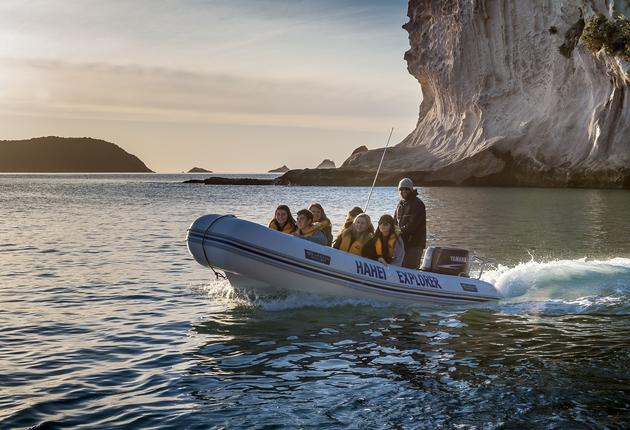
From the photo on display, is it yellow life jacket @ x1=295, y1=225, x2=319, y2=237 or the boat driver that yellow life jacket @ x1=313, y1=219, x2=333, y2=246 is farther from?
the boat driver

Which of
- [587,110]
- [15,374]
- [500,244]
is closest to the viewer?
[15,374]

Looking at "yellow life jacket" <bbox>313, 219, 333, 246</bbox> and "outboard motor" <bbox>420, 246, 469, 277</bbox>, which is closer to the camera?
"yellow life jacket" <bbox>313, 219, 333, 246</bbox>

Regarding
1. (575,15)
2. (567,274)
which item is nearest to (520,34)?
(575,15)

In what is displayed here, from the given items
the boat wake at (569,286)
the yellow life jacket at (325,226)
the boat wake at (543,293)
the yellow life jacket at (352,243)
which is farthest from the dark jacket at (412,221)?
the boat wake at (569,286)

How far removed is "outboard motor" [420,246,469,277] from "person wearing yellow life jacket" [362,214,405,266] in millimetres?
812

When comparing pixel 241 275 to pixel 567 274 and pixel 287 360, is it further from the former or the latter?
pixel 567 274

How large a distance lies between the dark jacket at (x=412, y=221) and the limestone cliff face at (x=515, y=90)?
43.2 meters

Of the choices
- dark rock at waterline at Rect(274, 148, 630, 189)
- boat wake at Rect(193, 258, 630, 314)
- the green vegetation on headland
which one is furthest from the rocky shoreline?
boat wake at Rect(193, 258, 630, 314)

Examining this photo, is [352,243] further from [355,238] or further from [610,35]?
[610,35]

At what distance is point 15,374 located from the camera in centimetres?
755

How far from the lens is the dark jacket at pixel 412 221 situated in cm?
1198

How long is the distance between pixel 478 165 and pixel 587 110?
13.5m

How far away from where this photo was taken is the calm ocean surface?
6395 millimetres

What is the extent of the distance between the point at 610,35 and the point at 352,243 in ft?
142
